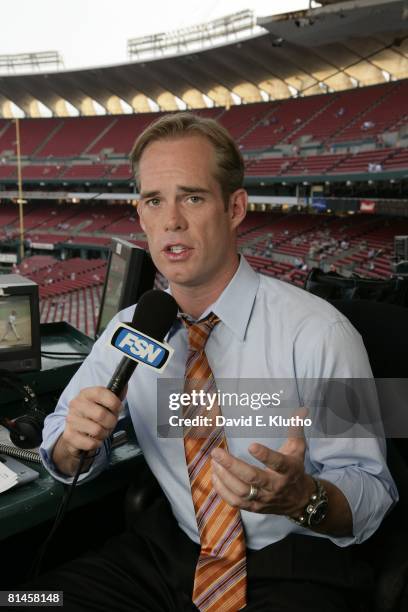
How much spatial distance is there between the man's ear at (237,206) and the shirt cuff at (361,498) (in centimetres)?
70

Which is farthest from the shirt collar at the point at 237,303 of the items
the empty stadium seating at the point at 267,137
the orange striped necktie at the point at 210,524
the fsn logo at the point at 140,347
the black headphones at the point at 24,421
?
the empty stadium seating at the point at 267,137

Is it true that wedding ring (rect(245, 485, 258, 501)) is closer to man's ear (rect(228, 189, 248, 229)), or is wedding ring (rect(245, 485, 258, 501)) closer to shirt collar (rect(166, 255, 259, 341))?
shirt collar (rect(166, 255, 259, 341))

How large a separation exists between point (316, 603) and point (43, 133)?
32.2m

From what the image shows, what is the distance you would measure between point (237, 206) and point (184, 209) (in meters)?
0.18

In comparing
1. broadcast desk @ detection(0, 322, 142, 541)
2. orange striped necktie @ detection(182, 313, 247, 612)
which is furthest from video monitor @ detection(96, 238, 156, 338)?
orange striped necktie @ detection(182, 313, 247, 612)

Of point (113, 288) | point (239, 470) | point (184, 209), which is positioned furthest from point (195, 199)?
point (113, 288)

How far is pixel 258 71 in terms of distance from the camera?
23.1 meters

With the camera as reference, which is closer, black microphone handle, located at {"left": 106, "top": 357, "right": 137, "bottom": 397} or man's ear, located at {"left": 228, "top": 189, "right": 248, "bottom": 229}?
black microphone handle, located at {"left": 106, "top": 357, "right": 137, "bottom": 397}

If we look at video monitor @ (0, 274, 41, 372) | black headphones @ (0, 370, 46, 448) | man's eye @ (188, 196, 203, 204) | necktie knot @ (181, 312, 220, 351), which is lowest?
black headphones @ (0, 370, 46, 448)

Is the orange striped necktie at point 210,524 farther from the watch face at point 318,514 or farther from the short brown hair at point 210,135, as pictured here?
the short brown hair at point 210,135

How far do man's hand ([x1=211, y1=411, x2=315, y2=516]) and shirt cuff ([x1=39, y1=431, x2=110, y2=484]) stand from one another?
625 millimetres

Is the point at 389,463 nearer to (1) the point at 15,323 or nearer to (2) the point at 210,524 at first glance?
(2) the point at 210,524

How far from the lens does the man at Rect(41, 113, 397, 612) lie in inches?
45.2

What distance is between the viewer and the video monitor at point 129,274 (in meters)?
2.04
